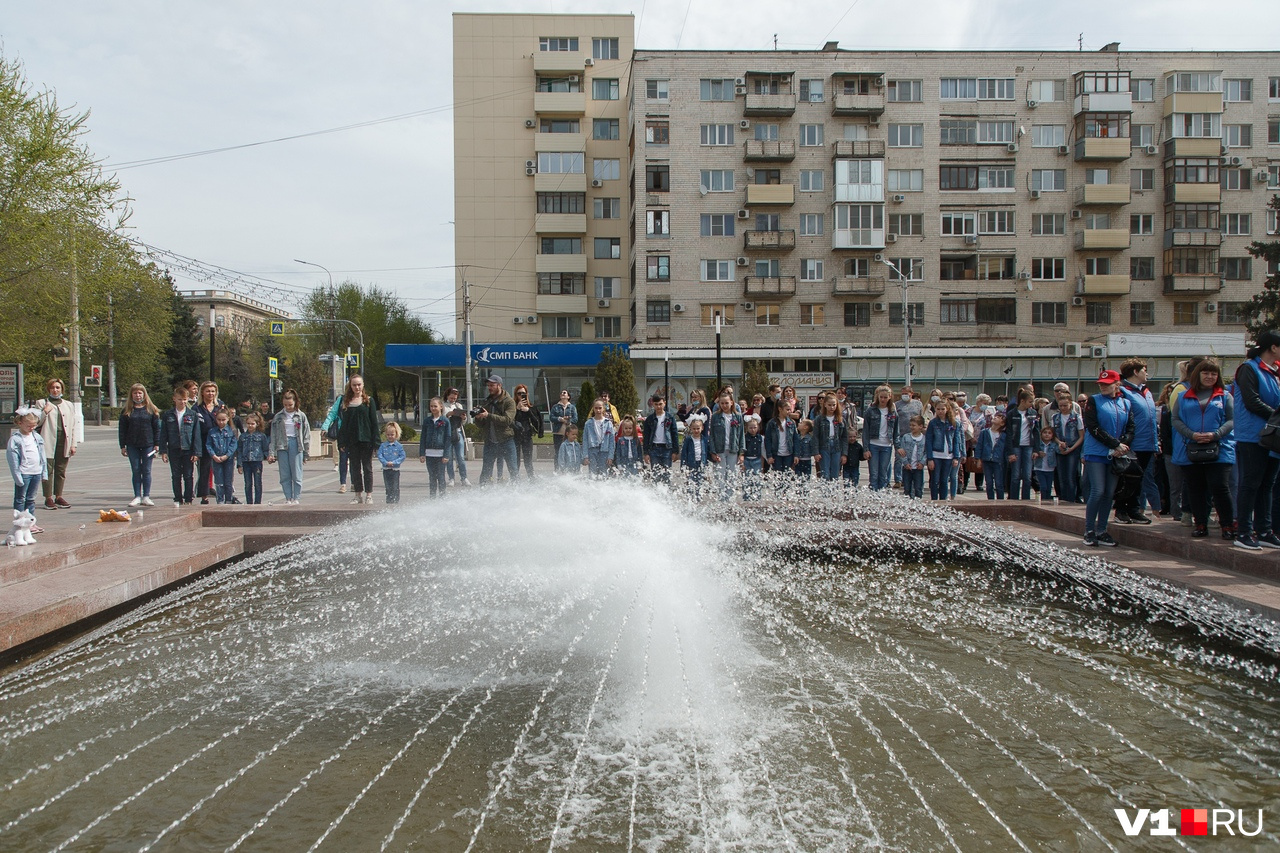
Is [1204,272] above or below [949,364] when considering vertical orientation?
above

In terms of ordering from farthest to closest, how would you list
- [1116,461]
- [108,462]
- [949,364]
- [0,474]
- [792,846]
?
1. [949,364]
2. [108,462]
3. [0,474]
4. [1116,461]
5. [792,846]

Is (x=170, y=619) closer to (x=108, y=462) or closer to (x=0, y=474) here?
(x=0, y=474)

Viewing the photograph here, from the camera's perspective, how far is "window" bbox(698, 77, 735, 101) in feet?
169

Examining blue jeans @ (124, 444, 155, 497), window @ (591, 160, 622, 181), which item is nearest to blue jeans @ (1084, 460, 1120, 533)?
blue jeans @ (124, 444, 155, 497)

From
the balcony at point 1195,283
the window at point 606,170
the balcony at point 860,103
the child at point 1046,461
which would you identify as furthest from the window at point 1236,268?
the child at point 1046,461

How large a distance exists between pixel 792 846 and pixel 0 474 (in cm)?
2399

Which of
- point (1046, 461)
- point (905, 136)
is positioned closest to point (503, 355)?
point (905, 136)

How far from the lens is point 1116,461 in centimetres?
841

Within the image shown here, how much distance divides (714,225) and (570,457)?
40318 millimetres

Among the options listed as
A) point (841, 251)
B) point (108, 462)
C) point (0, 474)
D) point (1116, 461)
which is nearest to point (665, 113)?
point (841, 251)

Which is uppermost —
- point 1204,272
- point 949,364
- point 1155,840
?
point 1204,272

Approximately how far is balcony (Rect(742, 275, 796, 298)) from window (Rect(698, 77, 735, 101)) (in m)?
11.1

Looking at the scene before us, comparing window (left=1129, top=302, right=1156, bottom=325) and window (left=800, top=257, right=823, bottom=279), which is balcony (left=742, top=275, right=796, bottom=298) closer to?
window (left=800, top=257, right=823, bottom=279)

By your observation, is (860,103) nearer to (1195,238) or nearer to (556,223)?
(556,223)
